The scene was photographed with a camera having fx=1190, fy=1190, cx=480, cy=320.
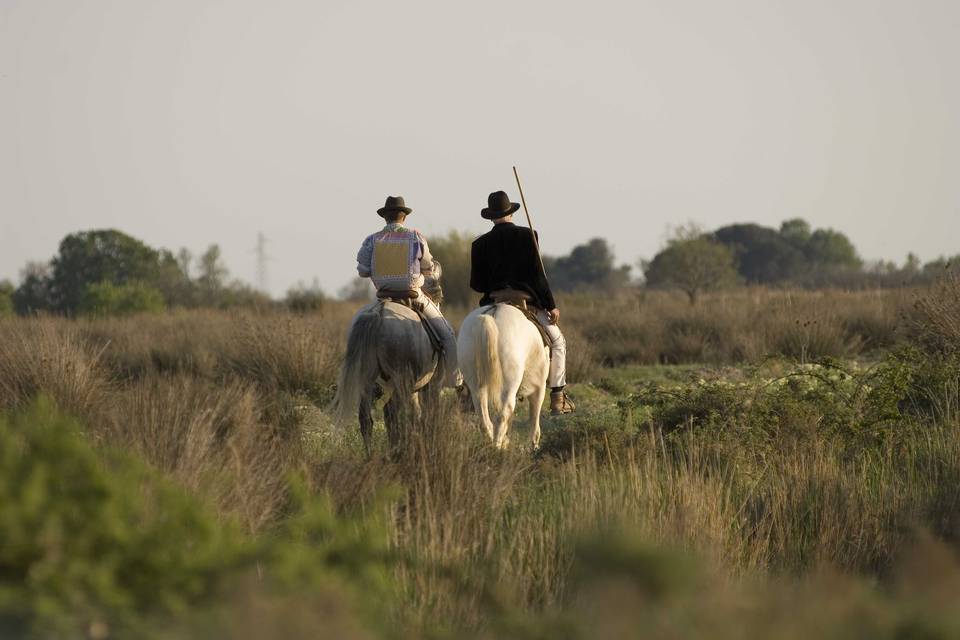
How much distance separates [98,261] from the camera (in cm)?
5612

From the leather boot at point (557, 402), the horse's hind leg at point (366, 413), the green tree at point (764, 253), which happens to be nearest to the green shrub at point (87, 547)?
the horse's hind leg at point (366, 413)

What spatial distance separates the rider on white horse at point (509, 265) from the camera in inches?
439

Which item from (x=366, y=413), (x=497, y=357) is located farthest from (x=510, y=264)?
(x=366, y=413)

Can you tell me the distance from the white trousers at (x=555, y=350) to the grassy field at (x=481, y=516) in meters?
0.60

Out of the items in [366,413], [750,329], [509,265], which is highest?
[509,265]

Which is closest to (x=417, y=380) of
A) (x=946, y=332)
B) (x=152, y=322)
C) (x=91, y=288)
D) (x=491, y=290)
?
(x=491, y=290)

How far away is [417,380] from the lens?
1066cm

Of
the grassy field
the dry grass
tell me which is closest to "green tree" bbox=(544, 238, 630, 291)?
the dry grass

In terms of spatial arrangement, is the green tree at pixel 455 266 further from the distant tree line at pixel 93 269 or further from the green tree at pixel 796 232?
the green tree at pixel 796 232

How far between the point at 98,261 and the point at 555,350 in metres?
48.4

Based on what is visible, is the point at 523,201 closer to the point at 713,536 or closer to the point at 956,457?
the point at 956,457

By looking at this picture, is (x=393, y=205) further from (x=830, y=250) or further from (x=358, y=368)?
(x=830, y=250)

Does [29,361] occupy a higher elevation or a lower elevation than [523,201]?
lower

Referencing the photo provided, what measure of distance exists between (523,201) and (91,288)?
101ft
